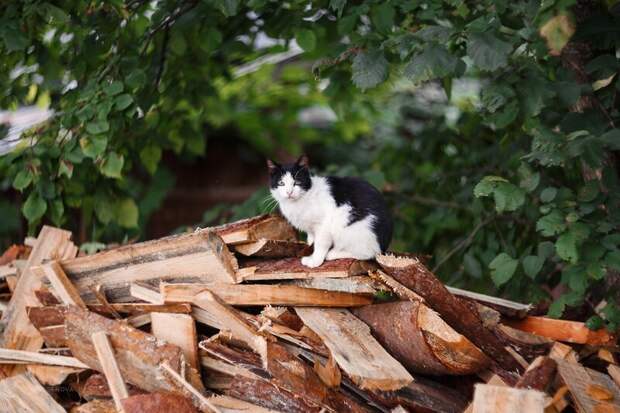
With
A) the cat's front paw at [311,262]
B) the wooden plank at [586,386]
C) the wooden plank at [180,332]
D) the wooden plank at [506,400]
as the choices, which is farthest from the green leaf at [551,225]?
the wooden plank at [180,332]

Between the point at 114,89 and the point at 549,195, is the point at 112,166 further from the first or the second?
the point at 549,195

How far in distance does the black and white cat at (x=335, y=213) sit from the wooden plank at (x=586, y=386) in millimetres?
918

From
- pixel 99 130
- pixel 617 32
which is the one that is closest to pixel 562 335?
pixel 617 32

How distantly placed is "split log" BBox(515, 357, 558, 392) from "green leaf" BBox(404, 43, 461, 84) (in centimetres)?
114

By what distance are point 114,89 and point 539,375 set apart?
7.97ft

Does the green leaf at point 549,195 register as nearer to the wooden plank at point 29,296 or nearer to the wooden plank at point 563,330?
the wooden plank at point 563,330

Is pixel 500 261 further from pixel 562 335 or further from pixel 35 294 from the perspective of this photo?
pixel 35 294

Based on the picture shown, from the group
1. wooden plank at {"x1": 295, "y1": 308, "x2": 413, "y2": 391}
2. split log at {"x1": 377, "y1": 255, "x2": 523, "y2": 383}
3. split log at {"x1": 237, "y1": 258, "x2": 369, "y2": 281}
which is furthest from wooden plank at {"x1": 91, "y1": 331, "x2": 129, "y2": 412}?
split log at {"x1": 377, "y1": 255, "x2": 523, "y2": 383}

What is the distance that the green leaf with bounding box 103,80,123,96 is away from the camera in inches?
151

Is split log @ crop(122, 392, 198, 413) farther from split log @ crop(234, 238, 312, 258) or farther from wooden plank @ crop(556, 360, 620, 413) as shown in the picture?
wooden plank @ crop(556, 360, 620, 413)

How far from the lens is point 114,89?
12.6ft

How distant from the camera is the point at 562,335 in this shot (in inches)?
135

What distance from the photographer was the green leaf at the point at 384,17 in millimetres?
3686

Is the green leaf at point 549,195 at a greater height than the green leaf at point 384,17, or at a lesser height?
lesser
